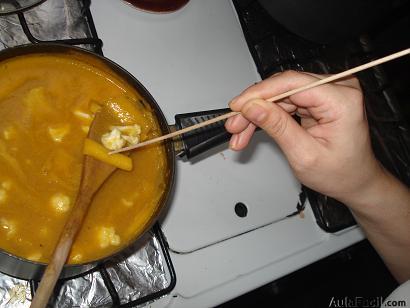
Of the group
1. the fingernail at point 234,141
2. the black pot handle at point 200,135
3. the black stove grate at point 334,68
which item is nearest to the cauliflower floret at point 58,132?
the black pot handle at point 200,135

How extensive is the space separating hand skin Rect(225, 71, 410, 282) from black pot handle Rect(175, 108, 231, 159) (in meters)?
0.04

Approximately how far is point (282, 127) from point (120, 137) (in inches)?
12.5

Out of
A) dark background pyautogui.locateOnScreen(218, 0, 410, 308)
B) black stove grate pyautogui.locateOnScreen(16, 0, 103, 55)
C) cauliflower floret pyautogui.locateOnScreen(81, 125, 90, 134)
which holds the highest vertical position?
black stove grate pyautogui.locateOnScreen(16, 0, 103, 55)

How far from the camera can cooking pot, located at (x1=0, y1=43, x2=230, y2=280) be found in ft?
2.42

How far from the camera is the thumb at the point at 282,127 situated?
78 cm

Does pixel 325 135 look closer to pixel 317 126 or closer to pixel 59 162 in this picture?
pixel 317 126

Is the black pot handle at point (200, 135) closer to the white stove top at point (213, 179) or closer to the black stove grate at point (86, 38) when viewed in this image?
the white stove top at point (213, 179)

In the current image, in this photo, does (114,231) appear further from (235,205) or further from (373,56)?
(373,56)

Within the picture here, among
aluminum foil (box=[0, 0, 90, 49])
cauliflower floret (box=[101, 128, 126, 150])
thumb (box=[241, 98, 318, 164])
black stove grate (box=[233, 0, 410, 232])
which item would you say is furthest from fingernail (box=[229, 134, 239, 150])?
aluminum foil (box=[0, 0, 90, 49])

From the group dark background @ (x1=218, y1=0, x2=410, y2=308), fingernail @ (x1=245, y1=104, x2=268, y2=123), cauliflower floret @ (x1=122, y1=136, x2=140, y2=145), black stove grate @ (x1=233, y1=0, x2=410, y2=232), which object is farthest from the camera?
dark background @ (x1=218, y1=0, x2=410, y2=308)

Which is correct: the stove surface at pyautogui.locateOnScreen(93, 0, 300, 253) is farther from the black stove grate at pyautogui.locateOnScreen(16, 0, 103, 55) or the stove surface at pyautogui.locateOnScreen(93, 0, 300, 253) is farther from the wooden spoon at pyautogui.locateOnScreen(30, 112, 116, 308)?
the wooden spoon at pyautogui.locateOnScreen(30, 112, 116, 308)

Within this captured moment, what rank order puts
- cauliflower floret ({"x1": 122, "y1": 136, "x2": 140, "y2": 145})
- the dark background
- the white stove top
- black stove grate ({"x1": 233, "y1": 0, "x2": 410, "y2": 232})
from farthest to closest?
the dark background < black stove grate ({"x1": 233, "y1": 0, "x2": 410, "y2": 232}) < the white stove top < cauliflower floret ({"x1": 122, "y1": 136, "x2": 140, "y2": 145})

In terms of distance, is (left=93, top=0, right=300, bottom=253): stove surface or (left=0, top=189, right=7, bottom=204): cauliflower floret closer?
A: (left=0, top=189, right=7, bottom=204): cauliflower floret

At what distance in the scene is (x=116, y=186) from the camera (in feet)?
2.93
